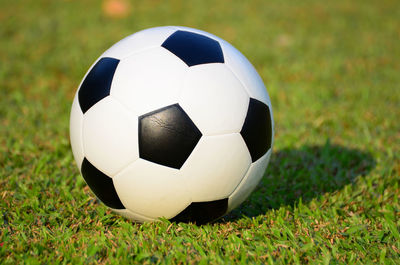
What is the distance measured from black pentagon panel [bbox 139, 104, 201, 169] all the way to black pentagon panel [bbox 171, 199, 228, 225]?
0.33 meters

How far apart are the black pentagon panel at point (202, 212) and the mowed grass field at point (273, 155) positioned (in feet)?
0.25

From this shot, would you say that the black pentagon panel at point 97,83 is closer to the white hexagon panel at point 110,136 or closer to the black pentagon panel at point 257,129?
the white hexagon panel at point 110,136

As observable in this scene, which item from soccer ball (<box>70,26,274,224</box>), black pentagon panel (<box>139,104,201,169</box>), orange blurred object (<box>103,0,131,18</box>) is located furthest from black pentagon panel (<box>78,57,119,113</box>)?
orange blurred object (<box>103,0,131,18</box>)

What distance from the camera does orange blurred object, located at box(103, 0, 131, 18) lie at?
29.0 feet

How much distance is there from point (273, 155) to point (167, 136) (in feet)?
6.37

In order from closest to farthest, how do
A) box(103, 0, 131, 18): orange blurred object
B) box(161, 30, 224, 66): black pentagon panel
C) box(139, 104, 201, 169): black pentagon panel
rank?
box(139, 104, 201, 169): black pentagon panel → box(161, 30, 224, 66): black pentagon panel → box(103, 0, 131, 18): orange blurred object

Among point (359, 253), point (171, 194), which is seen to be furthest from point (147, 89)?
point (359, 253)

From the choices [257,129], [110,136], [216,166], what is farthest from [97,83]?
[257,129]

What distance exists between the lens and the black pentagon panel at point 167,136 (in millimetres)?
2268

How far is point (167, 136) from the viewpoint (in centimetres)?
227

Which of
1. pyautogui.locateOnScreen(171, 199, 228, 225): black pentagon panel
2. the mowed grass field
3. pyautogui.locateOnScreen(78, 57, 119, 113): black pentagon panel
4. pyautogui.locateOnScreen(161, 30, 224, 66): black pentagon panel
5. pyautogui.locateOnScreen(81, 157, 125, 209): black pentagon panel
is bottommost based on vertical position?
the mowed grass field

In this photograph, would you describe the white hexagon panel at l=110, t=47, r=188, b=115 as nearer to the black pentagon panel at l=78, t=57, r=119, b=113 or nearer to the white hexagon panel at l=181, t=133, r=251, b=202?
the black pentagon panel at l=78, t=57, r=119, b=113

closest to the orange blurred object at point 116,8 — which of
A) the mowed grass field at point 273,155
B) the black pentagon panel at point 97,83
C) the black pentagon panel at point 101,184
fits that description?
the mowed grass field at point 273,155

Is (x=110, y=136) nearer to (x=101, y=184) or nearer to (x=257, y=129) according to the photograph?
(x=101, y=184)
